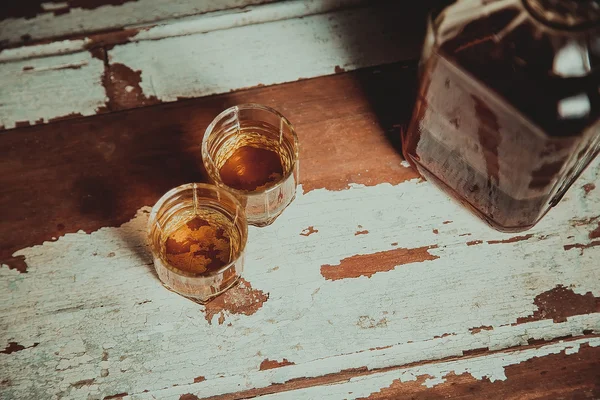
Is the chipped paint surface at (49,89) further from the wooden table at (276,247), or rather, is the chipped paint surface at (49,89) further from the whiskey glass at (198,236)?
the whiskey glass at (198,236)

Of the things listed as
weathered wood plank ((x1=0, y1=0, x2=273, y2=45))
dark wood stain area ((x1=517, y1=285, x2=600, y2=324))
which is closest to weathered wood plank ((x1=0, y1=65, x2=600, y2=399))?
dark wood stain area ((x1=517, y1=285, x2=600, y2=324))

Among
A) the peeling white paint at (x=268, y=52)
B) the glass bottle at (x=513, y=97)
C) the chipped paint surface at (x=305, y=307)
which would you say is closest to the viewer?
the glass bottle at (x=513, y=97)

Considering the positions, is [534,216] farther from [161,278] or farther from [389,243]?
[161,278]

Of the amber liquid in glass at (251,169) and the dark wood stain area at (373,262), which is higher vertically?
the amber liquid in glass at (251,169)

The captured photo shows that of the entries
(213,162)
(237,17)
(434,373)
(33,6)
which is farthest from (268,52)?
(434,373)

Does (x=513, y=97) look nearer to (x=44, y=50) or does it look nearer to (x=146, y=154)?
(x=146, y=154)

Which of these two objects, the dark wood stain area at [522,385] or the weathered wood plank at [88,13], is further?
the weathered wood plank at [88,13]

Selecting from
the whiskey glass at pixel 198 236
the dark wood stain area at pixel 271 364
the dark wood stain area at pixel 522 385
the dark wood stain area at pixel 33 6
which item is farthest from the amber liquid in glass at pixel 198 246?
the dark wood stain area at pixel 33 6
